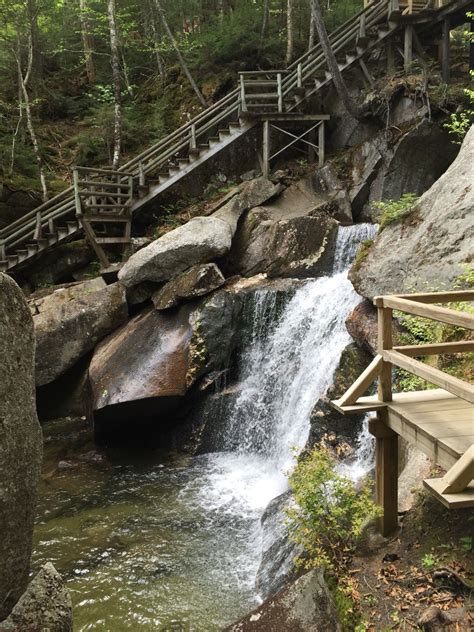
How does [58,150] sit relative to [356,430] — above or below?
above

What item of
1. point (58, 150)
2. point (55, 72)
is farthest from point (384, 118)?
point (55, 72)

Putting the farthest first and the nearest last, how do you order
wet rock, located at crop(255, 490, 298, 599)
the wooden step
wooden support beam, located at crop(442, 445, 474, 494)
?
the wooden step < wet rock, located at crop(255, 490, 298, 599) < wooden support beam, located at crop(442, 445, 474, 494)

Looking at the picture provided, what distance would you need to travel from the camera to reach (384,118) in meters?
15.7

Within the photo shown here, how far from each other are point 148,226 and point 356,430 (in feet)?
37.3

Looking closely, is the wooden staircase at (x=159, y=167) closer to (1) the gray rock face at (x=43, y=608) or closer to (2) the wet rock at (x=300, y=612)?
(2) the wet rock at (x=300, y=612)

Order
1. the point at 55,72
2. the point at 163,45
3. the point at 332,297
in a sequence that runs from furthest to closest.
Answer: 1. the point at 55,72
2. the point at 163,45
3. the point at 332,297

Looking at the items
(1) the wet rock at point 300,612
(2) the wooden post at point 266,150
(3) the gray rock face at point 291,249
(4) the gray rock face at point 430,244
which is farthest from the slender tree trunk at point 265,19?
(1) the wet rock at point 300,612

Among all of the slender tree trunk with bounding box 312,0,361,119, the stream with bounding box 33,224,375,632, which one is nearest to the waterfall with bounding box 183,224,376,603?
the stream with bounding box 33,224,375,632

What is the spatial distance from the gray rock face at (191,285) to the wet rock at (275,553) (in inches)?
232

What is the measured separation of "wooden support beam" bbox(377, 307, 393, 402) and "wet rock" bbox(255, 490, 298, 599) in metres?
1.85

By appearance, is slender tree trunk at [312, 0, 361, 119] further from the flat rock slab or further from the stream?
the flat rock slab

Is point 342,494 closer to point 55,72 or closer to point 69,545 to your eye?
point 69,545

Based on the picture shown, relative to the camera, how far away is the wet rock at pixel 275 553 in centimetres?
601

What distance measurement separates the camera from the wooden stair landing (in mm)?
3426
